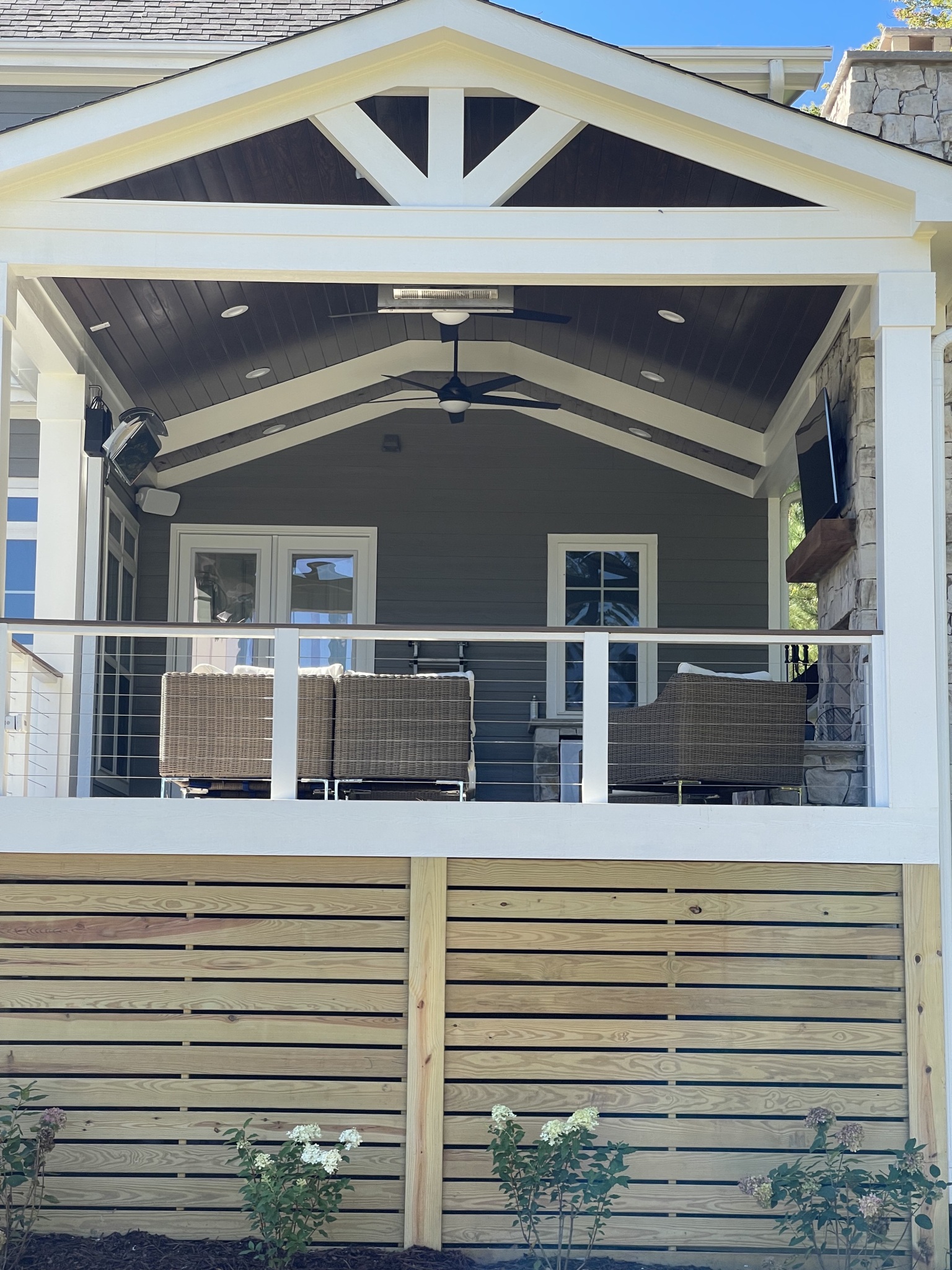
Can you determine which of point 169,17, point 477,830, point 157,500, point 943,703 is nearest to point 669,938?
point 477,830

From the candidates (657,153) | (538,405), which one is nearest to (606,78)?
(657,153)

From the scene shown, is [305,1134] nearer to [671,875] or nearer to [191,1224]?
[191,1224]

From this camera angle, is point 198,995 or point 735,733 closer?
point 198,995

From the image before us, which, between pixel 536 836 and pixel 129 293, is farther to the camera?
pixel 129 293

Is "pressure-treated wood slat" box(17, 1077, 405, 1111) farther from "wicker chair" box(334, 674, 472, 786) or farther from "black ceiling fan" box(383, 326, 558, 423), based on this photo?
"black ceiling fan" box(383, 326, 558, 423)

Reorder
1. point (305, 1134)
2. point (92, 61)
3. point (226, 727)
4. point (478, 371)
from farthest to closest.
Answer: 1. point (478, 371)
2. point (92, 61)
3. point (226, 727)
4. point (305, 1134)

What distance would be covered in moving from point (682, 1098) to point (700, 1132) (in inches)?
5.6

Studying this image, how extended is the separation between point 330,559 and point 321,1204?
4934 mm

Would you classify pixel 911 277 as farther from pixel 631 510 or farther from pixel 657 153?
pixel 631 510

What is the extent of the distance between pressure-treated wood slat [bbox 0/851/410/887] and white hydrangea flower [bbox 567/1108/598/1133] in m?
1.12

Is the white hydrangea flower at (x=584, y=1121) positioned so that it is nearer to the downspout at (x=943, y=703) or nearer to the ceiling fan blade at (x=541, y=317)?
the downspout at (x=943, y=703)

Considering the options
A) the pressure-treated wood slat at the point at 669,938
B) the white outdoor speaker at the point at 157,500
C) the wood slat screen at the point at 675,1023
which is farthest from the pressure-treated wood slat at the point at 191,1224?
the white outdoor speaker at the point at 157,500

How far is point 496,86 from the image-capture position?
5855 mm

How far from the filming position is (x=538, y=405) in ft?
26.8
